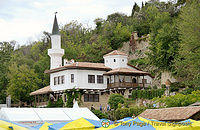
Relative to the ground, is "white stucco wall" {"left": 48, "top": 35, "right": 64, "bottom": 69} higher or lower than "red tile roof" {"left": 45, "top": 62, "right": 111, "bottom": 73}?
higher

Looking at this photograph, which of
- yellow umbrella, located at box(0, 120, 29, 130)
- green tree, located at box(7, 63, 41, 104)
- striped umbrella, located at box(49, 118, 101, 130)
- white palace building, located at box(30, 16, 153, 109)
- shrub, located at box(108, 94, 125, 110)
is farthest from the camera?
green tree, located at box(7, 63, 41, 104)

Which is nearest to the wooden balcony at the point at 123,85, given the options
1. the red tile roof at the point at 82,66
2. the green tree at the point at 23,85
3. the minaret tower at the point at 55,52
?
the red tile roof at the point at 82,66

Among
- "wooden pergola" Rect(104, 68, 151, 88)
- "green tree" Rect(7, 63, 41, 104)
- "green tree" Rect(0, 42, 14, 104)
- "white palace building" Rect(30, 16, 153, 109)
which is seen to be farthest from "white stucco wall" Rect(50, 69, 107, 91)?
"green tree" Rect(0, 42, 14, 104)

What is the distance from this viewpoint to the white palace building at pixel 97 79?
40594 millimetres

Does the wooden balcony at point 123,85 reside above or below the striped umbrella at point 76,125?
above

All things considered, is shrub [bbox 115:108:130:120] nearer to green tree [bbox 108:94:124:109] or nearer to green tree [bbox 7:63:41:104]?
green tree [bbox 108:94:124:109]

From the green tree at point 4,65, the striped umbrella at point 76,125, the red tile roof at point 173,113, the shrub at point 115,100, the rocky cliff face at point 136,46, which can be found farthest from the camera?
the green tree at point 4,65

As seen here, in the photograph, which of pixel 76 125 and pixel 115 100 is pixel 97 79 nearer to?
pixel 115 100

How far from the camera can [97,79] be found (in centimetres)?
4191

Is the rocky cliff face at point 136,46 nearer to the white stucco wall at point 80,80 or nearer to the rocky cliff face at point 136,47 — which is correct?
the rocky cliff face at point 136,47

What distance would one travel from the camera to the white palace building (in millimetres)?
40594

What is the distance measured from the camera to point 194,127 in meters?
12.1

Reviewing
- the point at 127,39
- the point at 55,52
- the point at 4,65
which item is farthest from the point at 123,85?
the point at 4,65

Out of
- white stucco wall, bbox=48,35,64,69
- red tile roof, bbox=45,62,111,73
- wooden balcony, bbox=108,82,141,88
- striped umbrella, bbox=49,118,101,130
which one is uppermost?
white stucco wall, bbox=48,35,64,69
